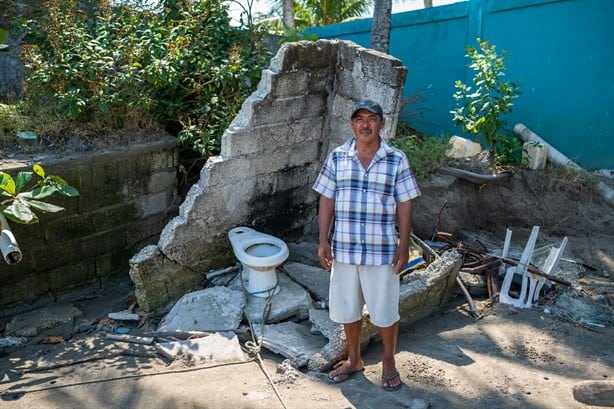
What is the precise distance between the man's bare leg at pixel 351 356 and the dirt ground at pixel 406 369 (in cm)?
8

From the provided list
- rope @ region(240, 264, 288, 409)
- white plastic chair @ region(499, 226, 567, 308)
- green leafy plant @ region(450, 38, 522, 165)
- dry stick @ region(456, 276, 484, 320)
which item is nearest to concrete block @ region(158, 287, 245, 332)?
rope @ region(240, 264, 288, 409)

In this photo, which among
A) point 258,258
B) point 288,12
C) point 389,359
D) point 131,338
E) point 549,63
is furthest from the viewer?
point 288,12

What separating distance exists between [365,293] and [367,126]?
1.07 m

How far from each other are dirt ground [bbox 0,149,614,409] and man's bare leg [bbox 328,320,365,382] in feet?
0.26

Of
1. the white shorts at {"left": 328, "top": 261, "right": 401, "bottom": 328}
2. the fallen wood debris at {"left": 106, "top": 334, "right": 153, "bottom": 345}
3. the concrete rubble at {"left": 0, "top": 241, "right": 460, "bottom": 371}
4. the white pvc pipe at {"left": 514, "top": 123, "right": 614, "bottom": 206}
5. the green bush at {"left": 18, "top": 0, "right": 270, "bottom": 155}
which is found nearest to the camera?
the white shorts at {"left": 328, "top": 261, "right": 401, "bottom": 328}

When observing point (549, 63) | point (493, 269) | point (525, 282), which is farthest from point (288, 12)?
point (525, 282)

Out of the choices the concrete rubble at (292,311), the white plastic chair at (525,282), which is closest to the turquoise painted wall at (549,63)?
the white plastic chair at (525,282)

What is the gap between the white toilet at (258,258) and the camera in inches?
209

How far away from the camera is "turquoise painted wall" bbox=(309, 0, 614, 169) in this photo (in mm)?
7664

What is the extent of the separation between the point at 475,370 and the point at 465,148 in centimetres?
376

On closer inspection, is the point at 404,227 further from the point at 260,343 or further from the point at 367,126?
the point at 260,343

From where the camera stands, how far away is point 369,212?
3.91m

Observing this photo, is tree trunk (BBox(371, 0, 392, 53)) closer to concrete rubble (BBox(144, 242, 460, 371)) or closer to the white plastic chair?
the white plastic chair

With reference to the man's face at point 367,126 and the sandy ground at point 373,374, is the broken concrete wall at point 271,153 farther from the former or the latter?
the man's face at point 367,126
